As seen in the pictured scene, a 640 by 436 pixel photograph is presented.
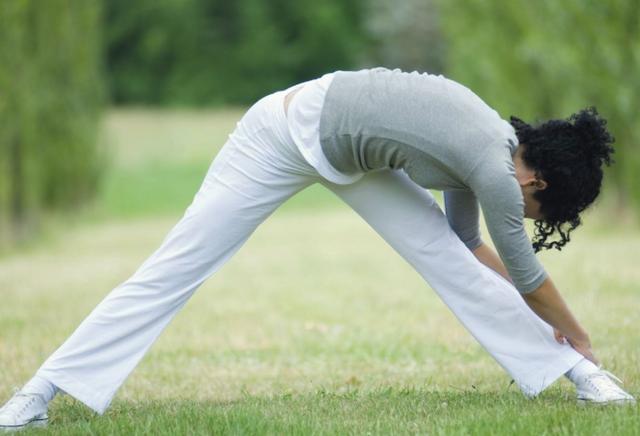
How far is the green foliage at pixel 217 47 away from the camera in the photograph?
183ft

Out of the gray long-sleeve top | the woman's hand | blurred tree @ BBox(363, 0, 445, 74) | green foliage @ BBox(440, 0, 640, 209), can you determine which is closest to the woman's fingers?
the woman's hand

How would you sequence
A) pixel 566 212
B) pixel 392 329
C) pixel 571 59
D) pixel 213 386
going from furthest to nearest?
pixel 571 59, pixel 392 329, pixel 213 386, pixel 566 212

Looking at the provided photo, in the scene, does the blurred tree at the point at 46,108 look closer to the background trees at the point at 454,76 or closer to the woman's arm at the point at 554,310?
the background trees at the point at 454,76

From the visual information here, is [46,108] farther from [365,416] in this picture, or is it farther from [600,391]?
[600,391]

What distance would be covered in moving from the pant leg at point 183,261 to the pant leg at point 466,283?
0.28 meters

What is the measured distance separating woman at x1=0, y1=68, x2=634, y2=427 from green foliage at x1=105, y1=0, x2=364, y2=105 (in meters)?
50.3

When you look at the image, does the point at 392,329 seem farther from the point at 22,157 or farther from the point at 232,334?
the point at 22,157

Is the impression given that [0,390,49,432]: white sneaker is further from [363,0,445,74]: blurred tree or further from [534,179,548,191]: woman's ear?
[363,0,445,74]: blurred tree

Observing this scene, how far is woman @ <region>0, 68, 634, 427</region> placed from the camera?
4.33 meters

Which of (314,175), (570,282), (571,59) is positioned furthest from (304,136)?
(571,59)

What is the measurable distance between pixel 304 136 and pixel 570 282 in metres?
6.09

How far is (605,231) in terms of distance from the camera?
15828mm

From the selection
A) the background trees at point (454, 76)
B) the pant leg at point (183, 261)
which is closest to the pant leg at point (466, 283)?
the pant leg at point (183, 261)

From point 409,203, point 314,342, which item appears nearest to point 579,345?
point 409,203
